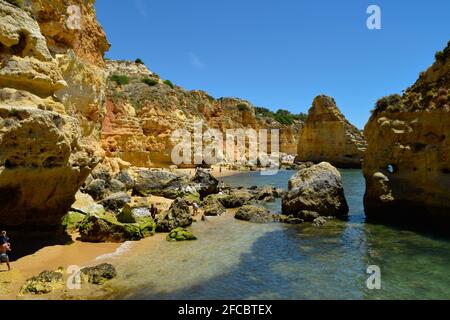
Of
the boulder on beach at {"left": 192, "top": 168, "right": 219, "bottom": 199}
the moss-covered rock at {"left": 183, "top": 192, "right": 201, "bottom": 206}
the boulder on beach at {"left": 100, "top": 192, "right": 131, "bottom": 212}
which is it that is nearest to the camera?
the boulder on beach at {"left": 100, "top": 192, "right": 131, "bottom": 212}

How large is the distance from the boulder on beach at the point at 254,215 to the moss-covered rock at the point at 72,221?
9.20 m

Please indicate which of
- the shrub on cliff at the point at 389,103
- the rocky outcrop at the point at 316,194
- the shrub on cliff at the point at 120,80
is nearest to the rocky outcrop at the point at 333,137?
the shrub on cliff at the point at 120,80

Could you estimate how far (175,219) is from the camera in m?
21.1

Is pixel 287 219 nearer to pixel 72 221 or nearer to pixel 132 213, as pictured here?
pixel 132 213

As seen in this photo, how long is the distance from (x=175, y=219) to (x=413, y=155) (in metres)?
13.2

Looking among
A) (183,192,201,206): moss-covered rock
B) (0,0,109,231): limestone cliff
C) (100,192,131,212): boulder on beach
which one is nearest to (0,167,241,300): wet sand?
(0,0,109,231): limestone cliff

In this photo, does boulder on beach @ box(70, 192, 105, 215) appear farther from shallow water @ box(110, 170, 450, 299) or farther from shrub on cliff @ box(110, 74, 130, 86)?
shrub on cliff @ box(110, 74, 130, 86)

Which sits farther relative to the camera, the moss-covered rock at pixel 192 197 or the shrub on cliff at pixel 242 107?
the shrub on cliff at pixel 242 107

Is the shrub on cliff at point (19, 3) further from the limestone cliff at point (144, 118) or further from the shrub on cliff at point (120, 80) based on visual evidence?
the shrub on cliff at point (120, 80)

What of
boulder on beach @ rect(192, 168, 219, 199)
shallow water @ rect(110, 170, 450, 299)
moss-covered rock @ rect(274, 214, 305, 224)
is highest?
boulder on beach @ rect(192, 168, 219, 199)

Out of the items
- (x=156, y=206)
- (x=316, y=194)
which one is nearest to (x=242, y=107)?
(x=156, y=206)

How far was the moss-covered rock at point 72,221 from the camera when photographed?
61.1ft

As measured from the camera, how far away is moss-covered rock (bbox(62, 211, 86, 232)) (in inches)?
733

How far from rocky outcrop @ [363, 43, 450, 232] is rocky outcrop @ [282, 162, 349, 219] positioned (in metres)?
1.76
